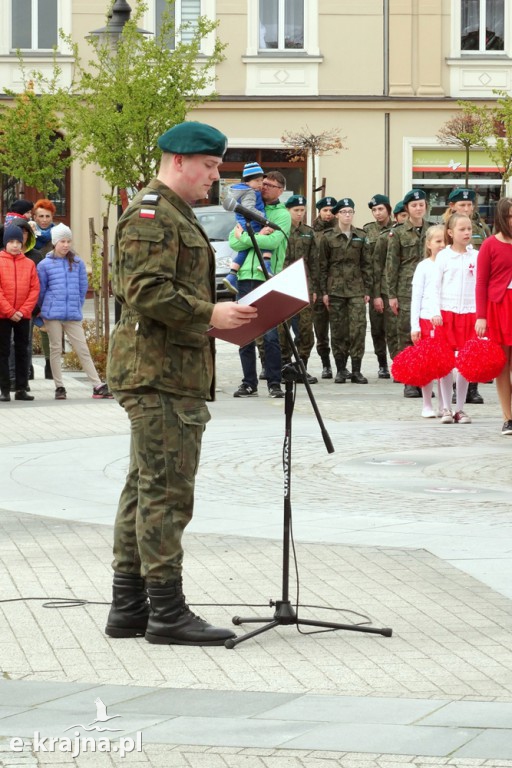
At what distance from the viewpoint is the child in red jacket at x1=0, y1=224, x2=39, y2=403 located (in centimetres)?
1623

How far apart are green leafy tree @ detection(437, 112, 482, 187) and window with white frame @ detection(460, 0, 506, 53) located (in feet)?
6.44

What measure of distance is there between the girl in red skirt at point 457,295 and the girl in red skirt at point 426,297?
0.36 feet

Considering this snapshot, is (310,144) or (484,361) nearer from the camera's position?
(484,361)

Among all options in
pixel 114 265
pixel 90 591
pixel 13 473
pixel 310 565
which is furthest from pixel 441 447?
pixel 114 265

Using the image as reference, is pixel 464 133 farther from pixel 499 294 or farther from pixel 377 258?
pixel 499 294

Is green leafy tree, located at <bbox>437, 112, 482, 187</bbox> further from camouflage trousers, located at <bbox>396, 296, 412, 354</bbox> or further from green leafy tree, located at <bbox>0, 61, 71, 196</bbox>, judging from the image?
camouflage trousers, located at <bbox>396, 296, 412, 354</bbox>

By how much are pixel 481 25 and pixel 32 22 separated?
1064cm

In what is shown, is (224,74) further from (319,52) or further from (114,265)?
(114,265)

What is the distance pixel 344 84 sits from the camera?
3775 centimetres

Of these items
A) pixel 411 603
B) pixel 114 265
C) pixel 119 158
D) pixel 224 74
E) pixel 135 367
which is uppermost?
pixel 224 74

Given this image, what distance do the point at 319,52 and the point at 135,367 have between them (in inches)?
1285

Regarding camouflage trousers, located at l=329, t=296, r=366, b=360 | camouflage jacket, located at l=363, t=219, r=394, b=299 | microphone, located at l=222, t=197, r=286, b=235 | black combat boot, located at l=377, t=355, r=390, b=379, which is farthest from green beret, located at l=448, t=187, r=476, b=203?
microphone, located at l=222, t=197, r=286, b=235

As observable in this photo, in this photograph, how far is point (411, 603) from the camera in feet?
22.7

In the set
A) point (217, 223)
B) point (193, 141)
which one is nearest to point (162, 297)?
point (193, 141)
